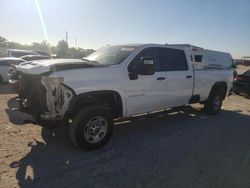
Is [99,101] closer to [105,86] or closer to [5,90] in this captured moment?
[105,86]

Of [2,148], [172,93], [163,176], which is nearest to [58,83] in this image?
[2,148]

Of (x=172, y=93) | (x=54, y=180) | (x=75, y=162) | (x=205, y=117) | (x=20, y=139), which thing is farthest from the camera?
(x=205, y=117)

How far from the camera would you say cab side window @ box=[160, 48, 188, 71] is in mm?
6609

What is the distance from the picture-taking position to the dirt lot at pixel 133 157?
407cm

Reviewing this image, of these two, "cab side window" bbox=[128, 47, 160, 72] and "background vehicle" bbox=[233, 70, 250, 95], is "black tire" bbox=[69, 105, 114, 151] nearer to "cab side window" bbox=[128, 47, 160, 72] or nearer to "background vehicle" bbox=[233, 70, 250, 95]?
"cab side window" bbox=[128, 47, 160, 72]

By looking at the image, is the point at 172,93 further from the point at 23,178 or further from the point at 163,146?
the point at 23,178

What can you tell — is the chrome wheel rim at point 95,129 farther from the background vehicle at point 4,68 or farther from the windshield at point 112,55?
the background vehicle at point 4,68

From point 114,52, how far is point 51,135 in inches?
90.2

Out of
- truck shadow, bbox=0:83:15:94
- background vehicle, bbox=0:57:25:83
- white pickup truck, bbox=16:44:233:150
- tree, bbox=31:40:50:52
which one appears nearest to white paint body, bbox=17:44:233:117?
white pickup truck, bbox=16:44:233:150

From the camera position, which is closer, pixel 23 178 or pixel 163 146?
pixel 23 178

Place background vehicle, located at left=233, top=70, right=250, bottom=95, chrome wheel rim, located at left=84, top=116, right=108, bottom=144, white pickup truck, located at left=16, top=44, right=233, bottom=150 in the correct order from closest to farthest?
white pickup truck, located at left=16, top=44, right=233, bottom=150 < chrome wheel rim, located at left=84, top=116, right=108, bottom=144 < background vehicle, located at left=233, top=70, right=250, bottom=95

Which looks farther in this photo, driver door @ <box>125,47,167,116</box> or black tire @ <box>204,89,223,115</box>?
black tire @ <box>204,89,223,115</box>

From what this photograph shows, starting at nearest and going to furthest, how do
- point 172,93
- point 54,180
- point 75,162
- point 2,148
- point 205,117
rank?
1. point 54,180
2. point 75,162
3. point 2,148
4. point 172,93
5. point 205,117

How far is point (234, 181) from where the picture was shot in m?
4.19
